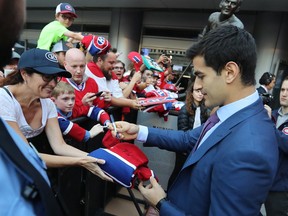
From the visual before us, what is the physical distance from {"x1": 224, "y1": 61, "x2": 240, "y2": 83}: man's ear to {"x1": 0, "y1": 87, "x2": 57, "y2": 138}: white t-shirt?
4.60ft

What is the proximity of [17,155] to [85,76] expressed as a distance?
230 centimetres

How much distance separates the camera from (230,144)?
104 centimetres

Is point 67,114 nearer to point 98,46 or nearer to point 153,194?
point 98,46

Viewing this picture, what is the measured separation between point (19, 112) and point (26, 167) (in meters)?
1.33

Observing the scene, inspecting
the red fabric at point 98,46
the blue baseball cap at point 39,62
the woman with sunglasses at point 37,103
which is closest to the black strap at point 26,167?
the woman with sunglasses at point 37,103

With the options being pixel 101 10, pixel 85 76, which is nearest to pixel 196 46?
pixel 85 76

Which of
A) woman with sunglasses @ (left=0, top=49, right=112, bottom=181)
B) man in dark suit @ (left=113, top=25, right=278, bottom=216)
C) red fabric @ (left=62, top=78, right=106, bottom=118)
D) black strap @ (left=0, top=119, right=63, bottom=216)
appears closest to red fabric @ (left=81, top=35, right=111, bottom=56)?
red fabric @ (left=62, top=78, right=106, bottom=118)

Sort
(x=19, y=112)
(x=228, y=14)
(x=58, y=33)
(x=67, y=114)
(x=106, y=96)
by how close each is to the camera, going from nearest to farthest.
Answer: (x=19, y=112) < (x=67, y=114) < (x=106, y=96) < (x=228, y=14) < (x=58, y=33)

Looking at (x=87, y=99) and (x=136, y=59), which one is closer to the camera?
(x=87, y=99)

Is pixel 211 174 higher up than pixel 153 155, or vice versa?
pixel 211 174

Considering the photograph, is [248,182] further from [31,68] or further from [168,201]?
[31,68]

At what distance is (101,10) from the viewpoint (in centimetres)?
1173

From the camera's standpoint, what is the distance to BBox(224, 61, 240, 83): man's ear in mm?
1092

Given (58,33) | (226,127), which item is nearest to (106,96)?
(58,33)
